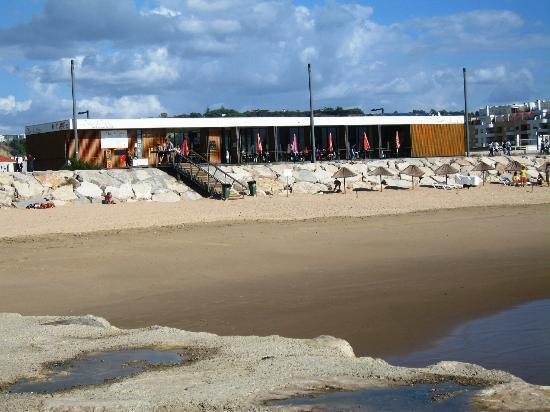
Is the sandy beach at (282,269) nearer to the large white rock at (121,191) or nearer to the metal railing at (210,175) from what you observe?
the large white rock at (121,191)

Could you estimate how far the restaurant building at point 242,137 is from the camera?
39.5m

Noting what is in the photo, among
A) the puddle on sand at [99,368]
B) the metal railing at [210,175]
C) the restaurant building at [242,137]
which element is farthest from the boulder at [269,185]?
the puddle on sand at [99,368]

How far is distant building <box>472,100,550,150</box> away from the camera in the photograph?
327 ft

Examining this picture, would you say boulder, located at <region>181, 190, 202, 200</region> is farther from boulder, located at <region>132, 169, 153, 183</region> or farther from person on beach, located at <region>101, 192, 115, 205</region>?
person on beach, located at <region>101, 192, 115, 205</region>

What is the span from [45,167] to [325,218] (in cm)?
2109

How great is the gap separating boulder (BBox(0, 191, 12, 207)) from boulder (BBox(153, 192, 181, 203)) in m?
5.79

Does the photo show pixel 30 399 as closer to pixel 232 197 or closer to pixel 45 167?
pixel 232 197

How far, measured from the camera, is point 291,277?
49.5 feet

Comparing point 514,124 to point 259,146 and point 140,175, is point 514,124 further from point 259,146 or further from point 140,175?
point 140,175

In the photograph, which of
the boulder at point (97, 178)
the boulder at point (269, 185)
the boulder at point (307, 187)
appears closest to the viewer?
the boulder at point (97, 178)

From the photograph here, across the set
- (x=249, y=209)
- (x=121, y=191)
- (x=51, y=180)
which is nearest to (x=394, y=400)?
(x=249, y=209)

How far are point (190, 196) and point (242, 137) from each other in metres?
11.6

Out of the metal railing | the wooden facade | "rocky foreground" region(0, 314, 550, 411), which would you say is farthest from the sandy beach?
the wooden facade

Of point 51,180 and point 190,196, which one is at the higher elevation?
point 51,180
